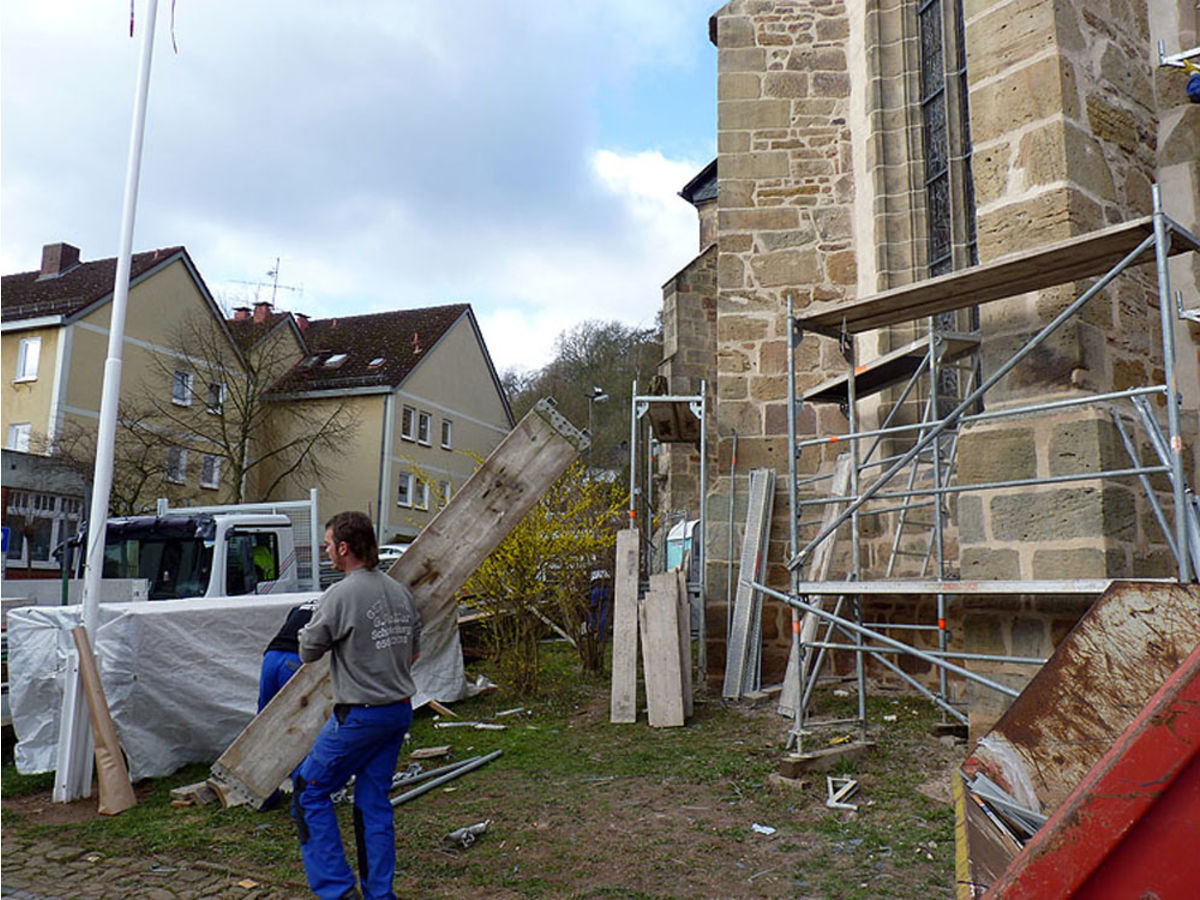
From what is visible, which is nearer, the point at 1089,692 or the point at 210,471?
the point at 1089,692

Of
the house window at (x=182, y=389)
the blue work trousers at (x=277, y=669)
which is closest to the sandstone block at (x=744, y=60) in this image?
the blue work trousers at (x=277, y=669)

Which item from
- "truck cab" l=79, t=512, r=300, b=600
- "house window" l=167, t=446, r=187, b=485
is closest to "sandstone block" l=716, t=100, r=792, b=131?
"truck cab" l=79, t=512, r=300, b=600

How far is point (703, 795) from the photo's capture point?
5.81 metres

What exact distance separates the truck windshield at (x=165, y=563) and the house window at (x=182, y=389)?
1810 centimetres

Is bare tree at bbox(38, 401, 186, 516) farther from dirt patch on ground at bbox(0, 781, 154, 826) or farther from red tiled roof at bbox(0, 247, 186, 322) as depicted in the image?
dirt patch on ground at bbox(0, 781, 154, 826)

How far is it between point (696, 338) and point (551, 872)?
12175 mm

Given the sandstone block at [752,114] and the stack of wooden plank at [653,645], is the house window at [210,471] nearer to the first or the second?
the sandstone block at [752,114]

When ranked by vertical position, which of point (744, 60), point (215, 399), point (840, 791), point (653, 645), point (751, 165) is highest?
point (744, 60)

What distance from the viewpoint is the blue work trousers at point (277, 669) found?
19.1ft

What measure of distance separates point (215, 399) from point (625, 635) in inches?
864

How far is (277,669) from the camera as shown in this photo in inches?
231

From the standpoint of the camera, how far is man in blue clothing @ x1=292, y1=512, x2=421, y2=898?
3996 mm

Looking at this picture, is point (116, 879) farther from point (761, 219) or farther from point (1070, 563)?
point (761, 219)

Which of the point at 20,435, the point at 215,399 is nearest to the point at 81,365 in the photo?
the point at 20,435
